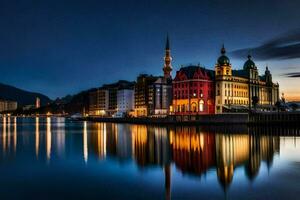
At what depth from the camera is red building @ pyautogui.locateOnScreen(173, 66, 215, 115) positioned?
101 m

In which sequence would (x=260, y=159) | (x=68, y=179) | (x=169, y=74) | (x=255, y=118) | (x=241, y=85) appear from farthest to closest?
(x=169, y=74) < (x=241, y=85) < (x=255, y=118) < (x=260, y=159) < (x=68, y=179)

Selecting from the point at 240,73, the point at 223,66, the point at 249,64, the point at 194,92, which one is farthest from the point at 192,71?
the point at 249,64

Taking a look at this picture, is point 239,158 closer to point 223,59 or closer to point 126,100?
point 223,59

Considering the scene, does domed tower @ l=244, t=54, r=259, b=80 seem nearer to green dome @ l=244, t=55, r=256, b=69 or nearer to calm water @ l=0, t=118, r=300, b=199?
green dome @ l=244, t=55, r=256, b=69

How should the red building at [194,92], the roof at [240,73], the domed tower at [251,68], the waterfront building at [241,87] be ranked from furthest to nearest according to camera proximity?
the domed tower at [251,68]
the roof at [240,73]
the waterfront building at [241,87]
the red building at [194,92]

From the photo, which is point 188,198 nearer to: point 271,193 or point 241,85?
point 271,193

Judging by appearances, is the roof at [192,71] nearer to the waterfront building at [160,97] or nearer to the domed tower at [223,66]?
the domed tower at [223,66]

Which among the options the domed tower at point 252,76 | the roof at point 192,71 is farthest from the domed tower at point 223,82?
the domed tower at point 252,76

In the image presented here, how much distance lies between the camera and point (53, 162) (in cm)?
3077

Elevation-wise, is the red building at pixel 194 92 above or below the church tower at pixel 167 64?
below

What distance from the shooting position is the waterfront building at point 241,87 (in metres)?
104

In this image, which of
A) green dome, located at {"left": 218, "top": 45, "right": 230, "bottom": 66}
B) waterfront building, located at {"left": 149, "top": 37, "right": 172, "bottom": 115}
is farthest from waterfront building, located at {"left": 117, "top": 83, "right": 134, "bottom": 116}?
green dome, located at {"left": 218, "top": 45, "right": 230, "bottom": 66}

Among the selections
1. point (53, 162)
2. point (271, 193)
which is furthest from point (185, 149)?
point (271, 193)

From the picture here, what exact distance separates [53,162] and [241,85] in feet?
288
